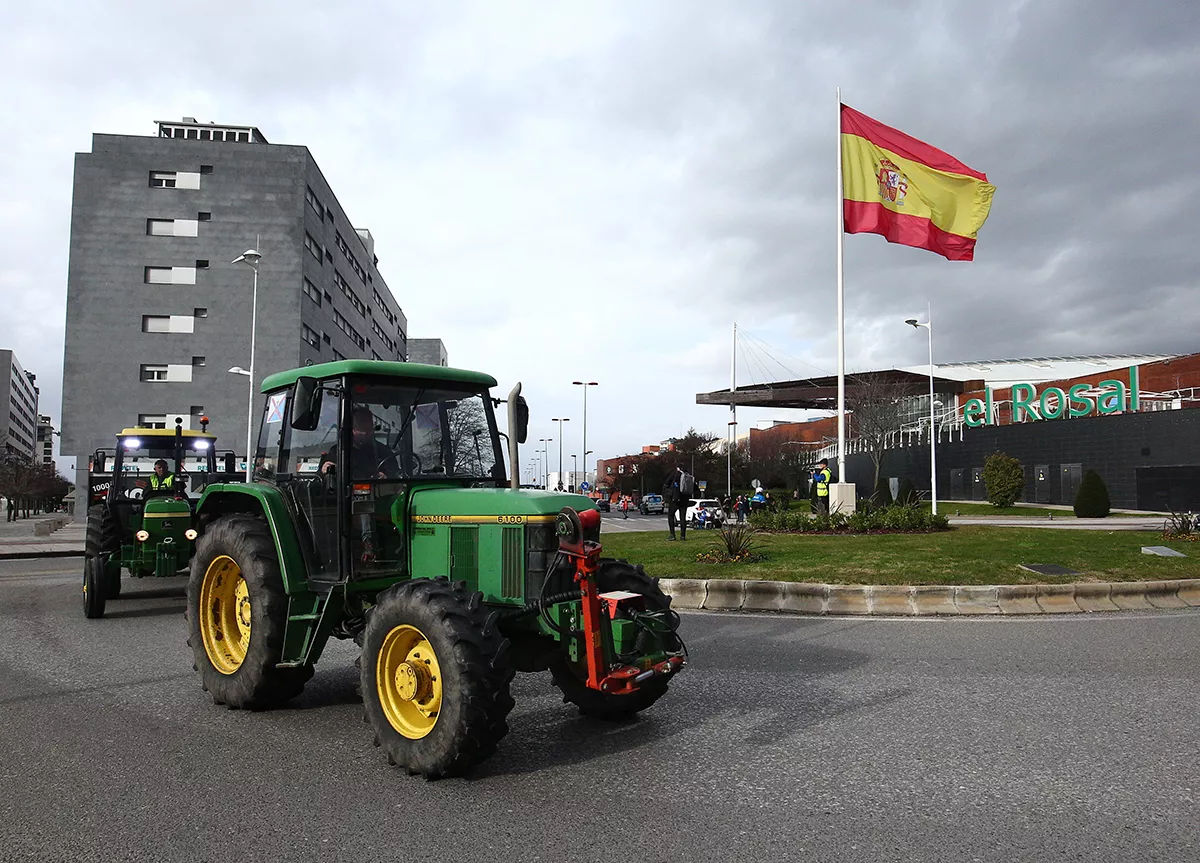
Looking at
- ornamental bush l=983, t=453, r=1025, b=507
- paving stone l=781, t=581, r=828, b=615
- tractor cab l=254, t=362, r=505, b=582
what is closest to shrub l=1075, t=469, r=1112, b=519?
ornamental bush l=983, t=453, r=1025, b=507

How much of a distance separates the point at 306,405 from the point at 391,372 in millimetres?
740

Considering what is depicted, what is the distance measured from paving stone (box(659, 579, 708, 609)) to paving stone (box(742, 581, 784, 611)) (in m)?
0.59

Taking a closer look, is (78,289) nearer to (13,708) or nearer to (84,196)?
(84,196)

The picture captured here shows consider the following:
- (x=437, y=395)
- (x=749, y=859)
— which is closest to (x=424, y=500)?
(x=437, y=395)

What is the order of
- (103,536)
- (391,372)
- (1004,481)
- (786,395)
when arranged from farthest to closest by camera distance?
1. (786,395)
2. (1004,481)
3. (103,536)
4. (391,372)

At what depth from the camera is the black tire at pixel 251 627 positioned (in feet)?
19.9

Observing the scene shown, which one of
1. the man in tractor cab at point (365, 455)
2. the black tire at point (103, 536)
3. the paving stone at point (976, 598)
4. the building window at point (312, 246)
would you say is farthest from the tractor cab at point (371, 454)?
the building window at point (312, 246)

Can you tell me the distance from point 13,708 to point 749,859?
5.42 m

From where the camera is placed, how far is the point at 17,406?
458 ft

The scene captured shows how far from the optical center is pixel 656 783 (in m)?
4.61

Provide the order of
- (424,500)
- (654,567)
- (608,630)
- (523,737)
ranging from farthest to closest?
1. (654,567)
2. (424,500)
3. (523,737)
4. (608,630)

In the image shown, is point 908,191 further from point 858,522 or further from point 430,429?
point 430,429

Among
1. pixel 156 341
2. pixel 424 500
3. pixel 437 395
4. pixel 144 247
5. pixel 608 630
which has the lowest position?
pixel 608 630

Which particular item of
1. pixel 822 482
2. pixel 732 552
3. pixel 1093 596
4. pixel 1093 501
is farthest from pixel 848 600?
pixel 1093 501
